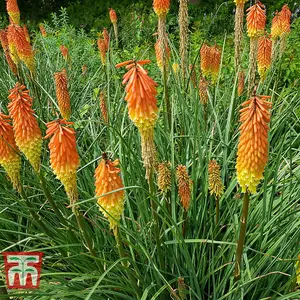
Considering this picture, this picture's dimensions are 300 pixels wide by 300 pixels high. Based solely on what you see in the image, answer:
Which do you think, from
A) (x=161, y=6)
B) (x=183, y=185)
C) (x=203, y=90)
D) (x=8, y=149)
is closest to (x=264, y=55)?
(x=203, y=90)

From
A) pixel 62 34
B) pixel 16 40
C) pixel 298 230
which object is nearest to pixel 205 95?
pixel 298 230

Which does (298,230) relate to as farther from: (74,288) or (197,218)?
(74,288)

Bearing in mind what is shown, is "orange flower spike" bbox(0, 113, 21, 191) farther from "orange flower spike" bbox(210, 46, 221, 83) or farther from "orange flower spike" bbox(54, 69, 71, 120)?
"orange flower spike" bbox(210, 46, 221, 83)

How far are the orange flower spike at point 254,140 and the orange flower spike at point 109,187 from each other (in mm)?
585

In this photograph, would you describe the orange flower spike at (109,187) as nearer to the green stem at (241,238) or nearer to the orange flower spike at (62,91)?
the green stem at (241,238)

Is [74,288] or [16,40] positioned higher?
[16,40]

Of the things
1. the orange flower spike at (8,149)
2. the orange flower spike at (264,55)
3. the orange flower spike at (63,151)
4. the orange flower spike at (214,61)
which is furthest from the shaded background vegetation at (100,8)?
the orange flower spike at (63,151)

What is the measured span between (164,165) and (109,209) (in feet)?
1.89

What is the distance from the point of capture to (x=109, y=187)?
202cm

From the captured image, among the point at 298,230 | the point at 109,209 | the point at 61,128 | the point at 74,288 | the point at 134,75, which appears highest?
the point at 134,75

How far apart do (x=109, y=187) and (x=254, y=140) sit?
2.28ft

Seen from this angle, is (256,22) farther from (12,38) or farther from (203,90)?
(12,38)

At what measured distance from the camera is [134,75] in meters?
1.94

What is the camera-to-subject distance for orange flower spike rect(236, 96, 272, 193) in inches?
75.3
